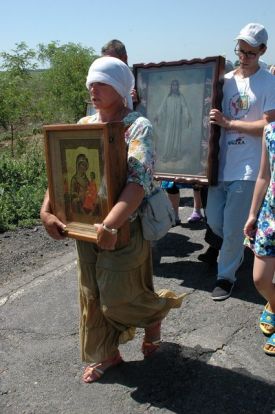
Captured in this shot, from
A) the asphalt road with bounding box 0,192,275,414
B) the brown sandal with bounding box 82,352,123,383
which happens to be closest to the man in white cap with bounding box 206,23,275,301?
the asphalt road with bounding box 0,192,275,414

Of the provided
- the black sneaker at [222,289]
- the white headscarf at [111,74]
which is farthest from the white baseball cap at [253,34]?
the black sneaker at [222,289]

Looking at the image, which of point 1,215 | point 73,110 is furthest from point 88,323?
point 73,110

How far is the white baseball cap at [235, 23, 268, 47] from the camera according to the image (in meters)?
3.49

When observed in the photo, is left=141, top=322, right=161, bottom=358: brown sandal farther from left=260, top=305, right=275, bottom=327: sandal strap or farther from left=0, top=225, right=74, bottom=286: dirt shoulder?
left=0, top=225, right=74, bottom=286: dirt shoulder

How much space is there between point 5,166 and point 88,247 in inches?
195

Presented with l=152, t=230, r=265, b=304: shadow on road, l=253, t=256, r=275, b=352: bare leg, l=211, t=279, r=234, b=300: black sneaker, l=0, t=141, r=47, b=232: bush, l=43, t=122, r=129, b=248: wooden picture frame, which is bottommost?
l=152, t=230, r=265, b=304: shadow on road

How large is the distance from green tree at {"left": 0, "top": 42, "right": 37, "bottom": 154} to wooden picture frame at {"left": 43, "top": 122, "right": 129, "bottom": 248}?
22.9 feet

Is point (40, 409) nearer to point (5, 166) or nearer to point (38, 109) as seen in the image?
point (5, 166)

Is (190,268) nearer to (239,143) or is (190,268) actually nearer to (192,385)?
(239,143)

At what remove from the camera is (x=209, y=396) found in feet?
8.84

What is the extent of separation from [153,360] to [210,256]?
63.6 inches

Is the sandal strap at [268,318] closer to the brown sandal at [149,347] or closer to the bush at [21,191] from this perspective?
the brown sandal at [149,347]

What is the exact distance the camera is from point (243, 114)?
370 centimetres

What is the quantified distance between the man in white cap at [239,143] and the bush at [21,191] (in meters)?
2.68
